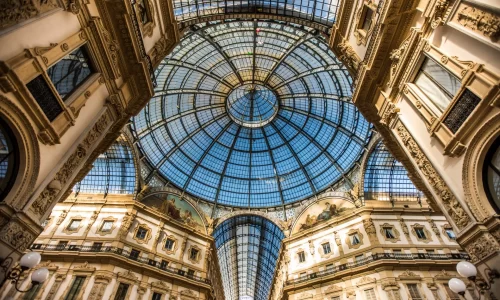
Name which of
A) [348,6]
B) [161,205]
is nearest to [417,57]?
[348,6]

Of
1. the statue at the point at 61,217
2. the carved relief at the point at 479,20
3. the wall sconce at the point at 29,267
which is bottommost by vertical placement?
the wall sconce at the point at 29,267

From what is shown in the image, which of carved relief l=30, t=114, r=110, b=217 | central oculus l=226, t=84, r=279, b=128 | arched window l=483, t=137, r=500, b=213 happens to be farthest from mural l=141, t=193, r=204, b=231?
arched window l=483, t=137, r=500, b=213

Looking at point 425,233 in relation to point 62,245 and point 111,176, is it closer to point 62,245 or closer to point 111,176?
point 111,176

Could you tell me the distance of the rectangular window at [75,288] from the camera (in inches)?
851

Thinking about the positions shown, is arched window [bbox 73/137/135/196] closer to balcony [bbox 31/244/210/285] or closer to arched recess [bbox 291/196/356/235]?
balcony [bbox 31/244/210/285]

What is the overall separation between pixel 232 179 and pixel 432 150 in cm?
3269

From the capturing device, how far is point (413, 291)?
22.4 meters

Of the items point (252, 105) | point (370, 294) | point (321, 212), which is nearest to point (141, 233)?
point (321, 212)

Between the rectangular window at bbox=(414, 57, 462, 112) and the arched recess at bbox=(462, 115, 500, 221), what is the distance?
2086mm

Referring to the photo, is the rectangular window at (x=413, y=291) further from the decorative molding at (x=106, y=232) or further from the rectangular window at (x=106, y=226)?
the rectangular window at (x=106, y=226)

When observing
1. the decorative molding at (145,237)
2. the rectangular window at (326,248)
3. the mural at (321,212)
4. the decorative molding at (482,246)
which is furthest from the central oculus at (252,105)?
the decorative molding at (482,246)

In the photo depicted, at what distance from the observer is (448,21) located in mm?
9508

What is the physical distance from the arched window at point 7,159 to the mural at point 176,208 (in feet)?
79.0

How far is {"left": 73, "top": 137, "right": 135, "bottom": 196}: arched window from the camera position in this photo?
31859 millimetres
